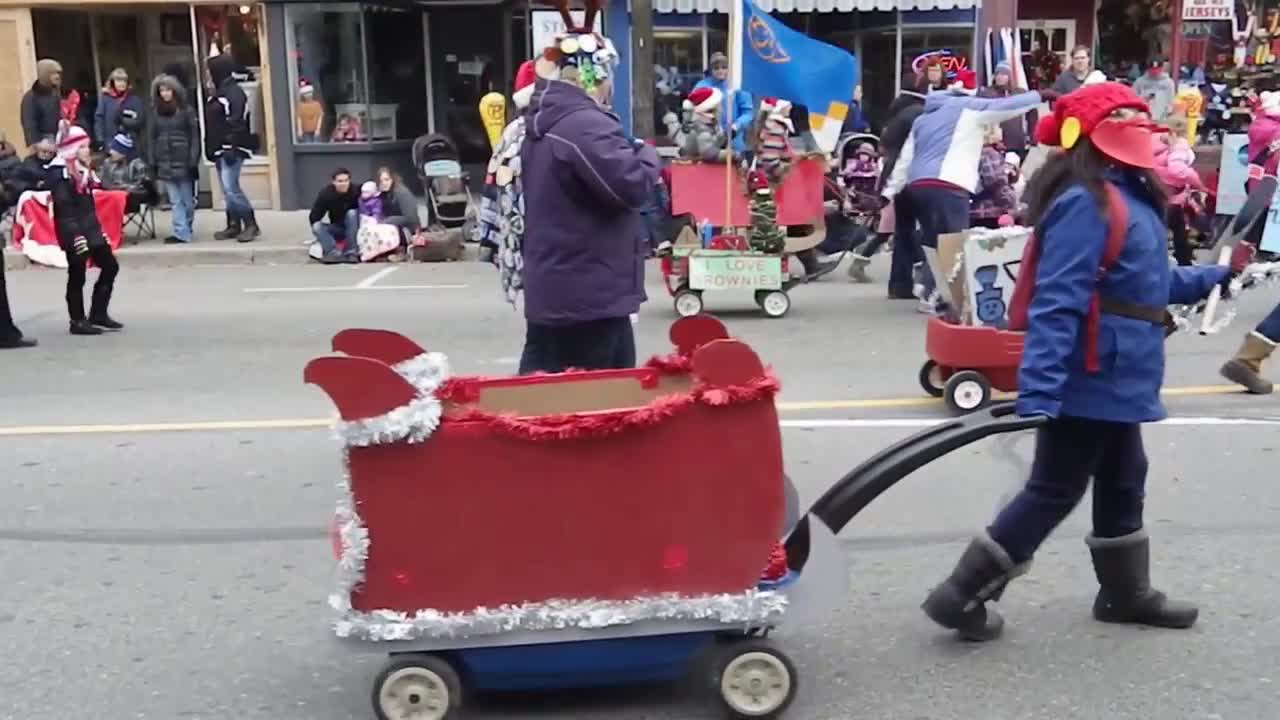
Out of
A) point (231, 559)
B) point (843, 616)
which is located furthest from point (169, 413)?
point (843, 616)

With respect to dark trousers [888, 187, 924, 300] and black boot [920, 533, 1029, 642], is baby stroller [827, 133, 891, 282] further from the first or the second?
black boot [920, 533, 1029, 642]

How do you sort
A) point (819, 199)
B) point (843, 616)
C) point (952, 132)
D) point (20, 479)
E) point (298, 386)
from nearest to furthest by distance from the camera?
1. point (843, 616)
2. point (20, 479)
3. point (298, 386)
4. point (952, 132)
5. point (819, 199)

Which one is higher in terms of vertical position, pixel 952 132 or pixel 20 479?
pixel 952 132

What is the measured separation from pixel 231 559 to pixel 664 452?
226 cm

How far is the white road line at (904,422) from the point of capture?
671 cm

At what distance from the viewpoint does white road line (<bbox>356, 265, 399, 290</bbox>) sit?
41.6ft

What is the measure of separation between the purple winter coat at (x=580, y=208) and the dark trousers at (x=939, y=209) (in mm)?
5411

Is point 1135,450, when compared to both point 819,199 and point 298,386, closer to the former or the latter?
point 298,386

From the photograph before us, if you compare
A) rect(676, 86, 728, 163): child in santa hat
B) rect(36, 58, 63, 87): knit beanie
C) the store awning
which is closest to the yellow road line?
rect(676, 86, 728, 163): child in santa hat

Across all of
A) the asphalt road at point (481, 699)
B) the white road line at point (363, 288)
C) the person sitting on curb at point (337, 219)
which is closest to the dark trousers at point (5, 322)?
the asphalt road at point (481, 699)

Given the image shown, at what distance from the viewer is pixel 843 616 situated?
4477 millimetres

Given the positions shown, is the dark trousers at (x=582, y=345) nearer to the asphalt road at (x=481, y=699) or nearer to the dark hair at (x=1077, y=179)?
the asphalt road at (x=481, y=699)

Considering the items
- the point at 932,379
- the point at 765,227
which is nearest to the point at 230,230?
the point at 765,227

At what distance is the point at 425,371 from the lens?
11.8ft
